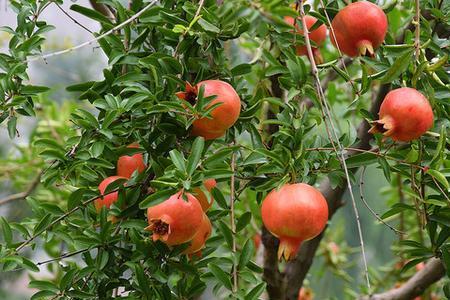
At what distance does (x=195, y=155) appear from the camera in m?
0.65

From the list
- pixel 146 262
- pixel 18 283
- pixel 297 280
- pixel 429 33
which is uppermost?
pixel 429 33

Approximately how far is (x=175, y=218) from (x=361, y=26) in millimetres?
284

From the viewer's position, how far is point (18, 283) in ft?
6.01

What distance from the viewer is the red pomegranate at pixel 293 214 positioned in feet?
2.11

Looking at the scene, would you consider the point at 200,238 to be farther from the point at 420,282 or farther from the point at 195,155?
the point at 420,282

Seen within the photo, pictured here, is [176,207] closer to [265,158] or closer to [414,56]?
[265,158]

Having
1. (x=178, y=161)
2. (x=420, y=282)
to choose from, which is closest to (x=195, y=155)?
(x=178, y=161)

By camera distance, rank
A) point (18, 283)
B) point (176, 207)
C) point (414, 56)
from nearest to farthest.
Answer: point (176, 207) → point (414, 56) → point (18, 283)

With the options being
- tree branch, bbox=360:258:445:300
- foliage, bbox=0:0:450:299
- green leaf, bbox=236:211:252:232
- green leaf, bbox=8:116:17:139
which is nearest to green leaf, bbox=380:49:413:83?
foliage, bbox=0:0:450:299

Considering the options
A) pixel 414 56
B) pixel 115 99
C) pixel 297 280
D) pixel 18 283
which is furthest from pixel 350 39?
pixel 18 283

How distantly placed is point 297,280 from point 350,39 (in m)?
0.58

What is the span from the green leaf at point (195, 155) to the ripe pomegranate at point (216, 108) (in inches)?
1.1

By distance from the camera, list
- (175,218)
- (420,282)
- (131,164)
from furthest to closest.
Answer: (420,282)
(131,164)
(175,218)

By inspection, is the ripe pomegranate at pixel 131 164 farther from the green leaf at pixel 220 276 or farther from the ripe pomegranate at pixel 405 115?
the ripe pomegranate at pixel 405 115
